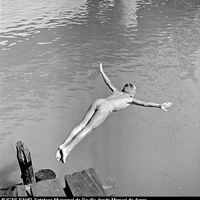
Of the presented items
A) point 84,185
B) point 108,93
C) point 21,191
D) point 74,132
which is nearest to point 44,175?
point 74,132

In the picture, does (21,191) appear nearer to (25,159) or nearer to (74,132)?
(25,159)

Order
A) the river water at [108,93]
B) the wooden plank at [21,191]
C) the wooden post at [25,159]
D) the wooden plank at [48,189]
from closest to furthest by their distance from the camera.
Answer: the wooden plank at [48,189] → the wooden plank at [21,191] → the wooden post at [25,159] → the river water at [108,93]

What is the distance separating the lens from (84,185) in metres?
3.73

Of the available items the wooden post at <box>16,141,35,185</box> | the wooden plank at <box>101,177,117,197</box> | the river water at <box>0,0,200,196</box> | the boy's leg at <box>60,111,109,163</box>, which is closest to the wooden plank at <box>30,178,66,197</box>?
the wooden plank at <box>101,177,117,197</box>

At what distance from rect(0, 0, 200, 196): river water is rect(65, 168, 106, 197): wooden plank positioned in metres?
2.14

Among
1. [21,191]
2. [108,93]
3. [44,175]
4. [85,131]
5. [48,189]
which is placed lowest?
[108,93]

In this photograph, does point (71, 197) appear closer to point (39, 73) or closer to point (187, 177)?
point (187, 177)

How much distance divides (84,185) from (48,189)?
0.43 m

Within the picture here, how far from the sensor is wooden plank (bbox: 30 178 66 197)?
3.59 m

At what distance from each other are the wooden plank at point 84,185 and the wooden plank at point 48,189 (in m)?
0.14

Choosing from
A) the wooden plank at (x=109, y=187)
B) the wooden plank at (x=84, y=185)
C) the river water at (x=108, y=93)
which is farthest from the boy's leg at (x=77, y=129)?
the wooden plank at (x=84, y=185)

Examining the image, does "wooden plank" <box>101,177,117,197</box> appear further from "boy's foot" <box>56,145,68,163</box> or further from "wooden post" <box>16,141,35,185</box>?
"wooden post" <box>16,141,35,185</box>

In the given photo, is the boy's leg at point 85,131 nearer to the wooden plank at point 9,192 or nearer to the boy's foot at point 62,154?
the boy's foot at point 62,154

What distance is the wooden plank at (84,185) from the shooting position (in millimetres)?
3602
